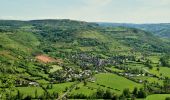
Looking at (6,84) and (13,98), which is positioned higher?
(6,84)

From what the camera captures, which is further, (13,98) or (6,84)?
(13,98)
